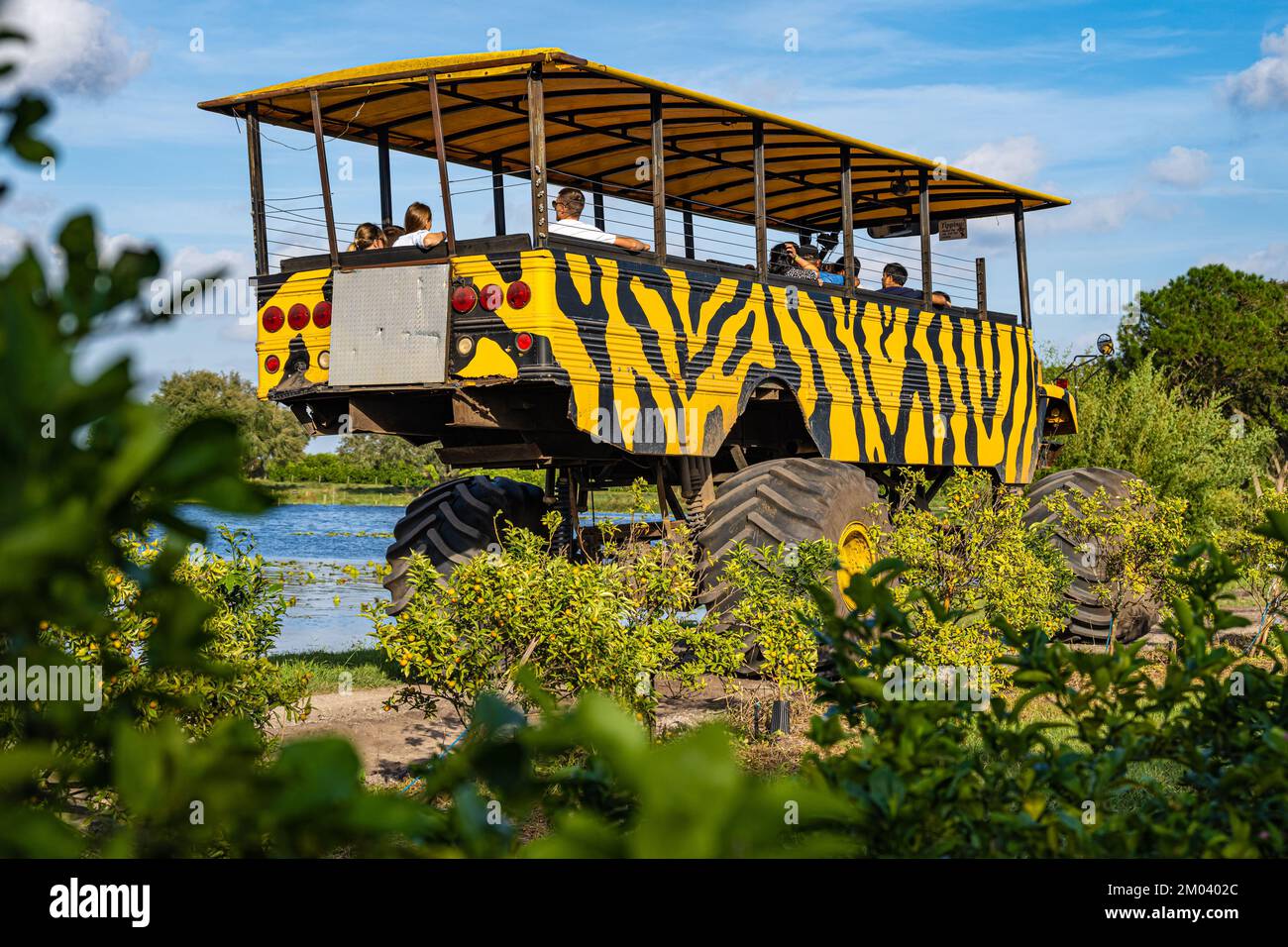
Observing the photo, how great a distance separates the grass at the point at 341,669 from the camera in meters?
9.45

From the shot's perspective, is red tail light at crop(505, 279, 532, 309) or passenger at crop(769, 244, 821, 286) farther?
passenger at crop(769, 244, 821, 286)

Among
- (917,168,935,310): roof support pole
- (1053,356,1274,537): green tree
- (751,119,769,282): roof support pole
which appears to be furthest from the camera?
(1053,356,1274,537): green tree

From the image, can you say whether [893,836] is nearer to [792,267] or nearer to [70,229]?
[70,229]

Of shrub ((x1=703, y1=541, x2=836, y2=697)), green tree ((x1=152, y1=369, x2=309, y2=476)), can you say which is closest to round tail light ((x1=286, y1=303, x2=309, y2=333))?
shrub ((x1=703, y1=541, x2=836, y2=697))

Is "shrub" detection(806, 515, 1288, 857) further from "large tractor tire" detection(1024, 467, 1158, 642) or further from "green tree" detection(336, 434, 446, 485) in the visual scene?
"green tree" detection(336, 434, 446, 485)

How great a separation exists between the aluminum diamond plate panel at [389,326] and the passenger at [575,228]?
2.76 feet

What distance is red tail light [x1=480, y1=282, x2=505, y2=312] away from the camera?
7.67 meters

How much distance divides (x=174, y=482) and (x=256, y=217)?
27.5 ft

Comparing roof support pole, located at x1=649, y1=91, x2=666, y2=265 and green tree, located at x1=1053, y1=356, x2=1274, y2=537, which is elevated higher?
roof support pole, located at x1=649, y1=91, x2=666, y2=265

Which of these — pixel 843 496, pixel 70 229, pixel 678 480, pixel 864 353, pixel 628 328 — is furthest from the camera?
pixel 864 353

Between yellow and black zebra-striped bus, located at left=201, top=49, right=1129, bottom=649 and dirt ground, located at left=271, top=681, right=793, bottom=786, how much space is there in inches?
32.4

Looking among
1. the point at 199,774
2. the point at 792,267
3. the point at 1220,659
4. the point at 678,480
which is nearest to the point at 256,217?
the point at 678,480

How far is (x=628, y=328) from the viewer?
8125 mm

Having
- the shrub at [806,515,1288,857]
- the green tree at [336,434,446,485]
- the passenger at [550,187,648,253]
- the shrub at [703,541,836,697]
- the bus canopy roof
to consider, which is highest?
the bus canopy roof
